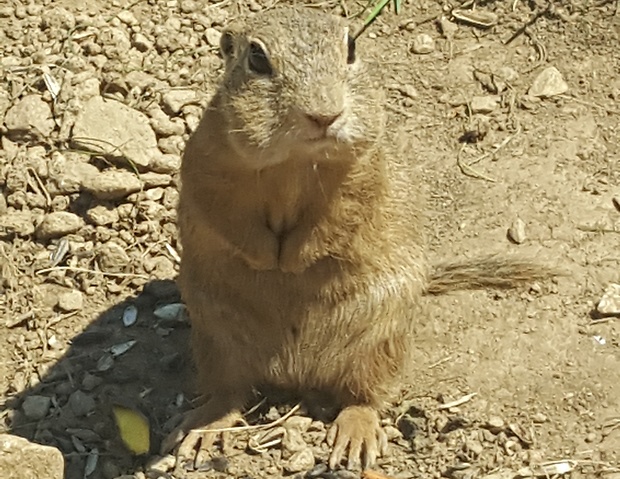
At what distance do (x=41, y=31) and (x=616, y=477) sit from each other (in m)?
4.33

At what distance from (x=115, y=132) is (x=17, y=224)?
2.44 feet

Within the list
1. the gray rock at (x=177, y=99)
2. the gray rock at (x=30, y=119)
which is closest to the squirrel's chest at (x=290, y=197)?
the gray rock at (x=177, y=99)

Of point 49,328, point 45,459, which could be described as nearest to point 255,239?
point 45,459

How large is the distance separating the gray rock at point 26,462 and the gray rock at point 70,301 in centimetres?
154

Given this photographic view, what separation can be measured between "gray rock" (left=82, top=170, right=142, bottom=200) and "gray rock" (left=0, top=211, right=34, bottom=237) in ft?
1.13

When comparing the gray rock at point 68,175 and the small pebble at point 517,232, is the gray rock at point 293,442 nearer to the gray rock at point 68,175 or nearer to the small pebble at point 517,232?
the small pebble at point 517,232

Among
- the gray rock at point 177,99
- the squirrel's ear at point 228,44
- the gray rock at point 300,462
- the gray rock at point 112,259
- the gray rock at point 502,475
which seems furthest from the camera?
the gray rock at point 177,99

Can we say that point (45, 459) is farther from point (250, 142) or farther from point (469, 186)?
point (469, 186)

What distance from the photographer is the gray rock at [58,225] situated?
22.7 feet

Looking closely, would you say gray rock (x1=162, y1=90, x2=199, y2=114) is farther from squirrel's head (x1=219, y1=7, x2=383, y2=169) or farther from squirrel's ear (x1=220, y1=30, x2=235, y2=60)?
squirrel's head (x1=219, y1=7, x2=383, y2=169)

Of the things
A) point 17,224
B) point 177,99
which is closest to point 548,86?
point 177,99

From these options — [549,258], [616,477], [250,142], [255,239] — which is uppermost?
[250,142]

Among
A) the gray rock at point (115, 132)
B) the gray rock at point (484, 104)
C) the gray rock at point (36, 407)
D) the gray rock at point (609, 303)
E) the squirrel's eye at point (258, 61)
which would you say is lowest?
the gray rock at point (36, 407)

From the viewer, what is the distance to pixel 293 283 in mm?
5680
